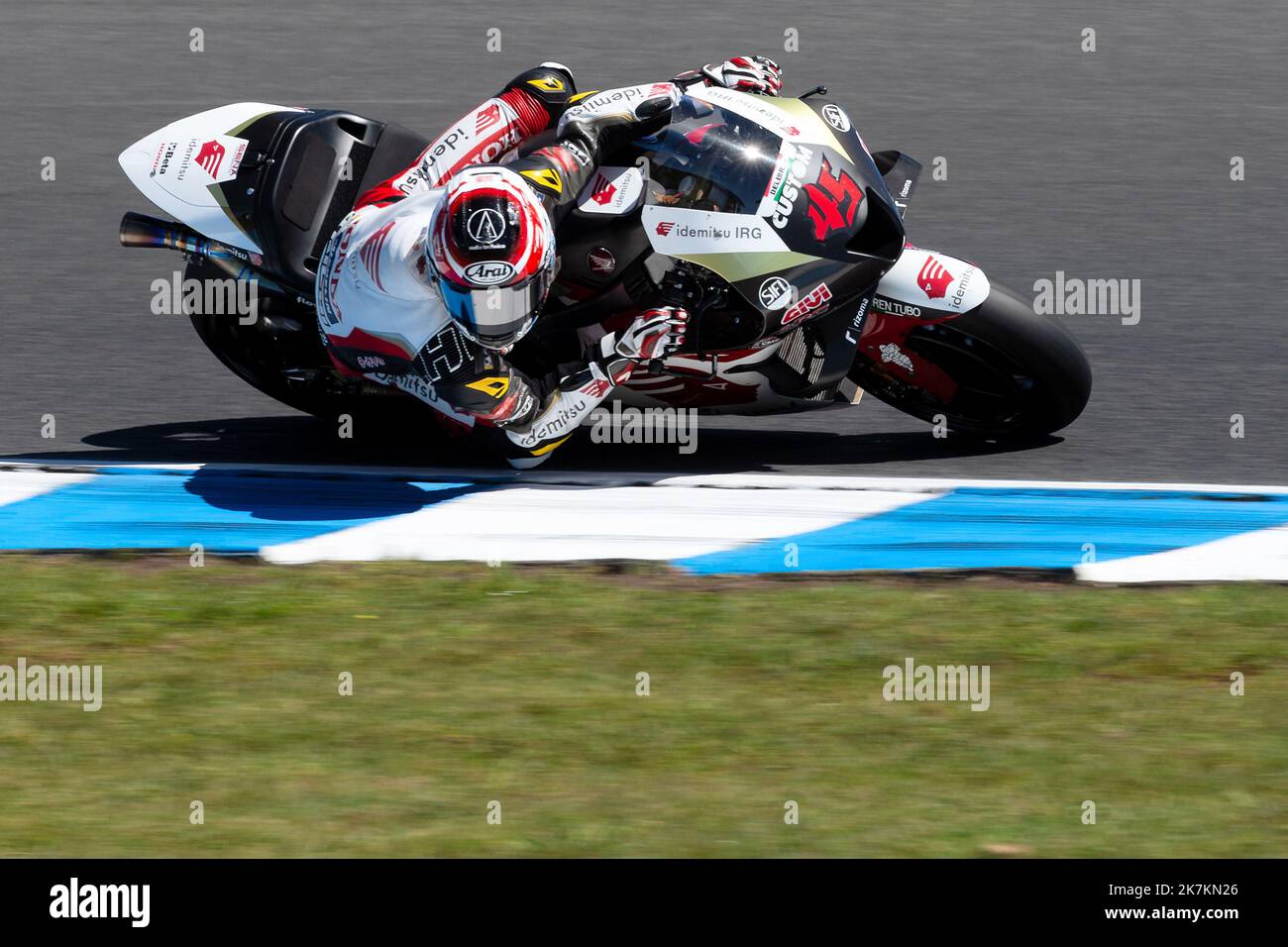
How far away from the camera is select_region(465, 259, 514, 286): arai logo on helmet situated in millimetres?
5277

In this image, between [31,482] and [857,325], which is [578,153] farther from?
[31,482]

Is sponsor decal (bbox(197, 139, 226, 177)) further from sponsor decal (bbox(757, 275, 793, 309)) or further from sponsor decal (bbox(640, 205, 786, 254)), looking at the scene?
sponsor decal (bbox(757, 275, 793, 309))

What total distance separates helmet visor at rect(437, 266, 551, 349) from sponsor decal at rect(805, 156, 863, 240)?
2.85 feet

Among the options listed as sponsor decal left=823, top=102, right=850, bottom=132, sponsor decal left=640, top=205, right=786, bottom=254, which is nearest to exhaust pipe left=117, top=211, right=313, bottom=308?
sponsor decal left=640, top=205, right=786, bottom=254

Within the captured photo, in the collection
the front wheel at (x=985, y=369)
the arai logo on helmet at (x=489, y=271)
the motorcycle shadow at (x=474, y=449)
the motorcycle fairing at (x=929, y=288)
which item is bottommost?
the motorcycle shadow at (x=474, y=449)

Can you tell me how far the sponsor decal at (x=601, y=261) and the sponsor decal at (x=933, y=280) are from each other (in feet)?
3.24

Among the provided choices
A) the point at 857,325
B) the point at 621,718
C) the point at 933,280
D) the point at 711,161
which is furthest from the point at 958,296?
the point at 621,718

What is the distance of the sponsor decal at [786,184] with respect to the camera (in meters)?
5.69

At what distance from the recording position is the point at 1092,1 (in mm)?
12352

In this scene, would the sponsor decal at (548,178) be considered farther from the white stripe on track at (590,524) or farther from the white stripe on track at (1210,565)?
the white stripe on track at (1210,565)
